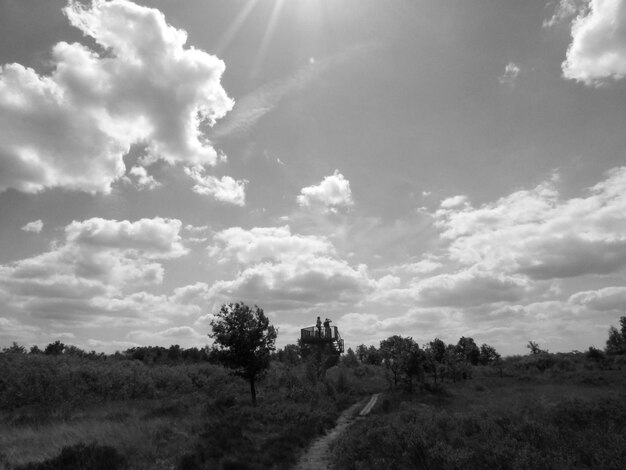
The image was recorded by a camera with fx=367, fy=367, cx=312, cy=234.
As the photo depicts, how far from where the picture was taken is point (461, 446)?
40.8 feet

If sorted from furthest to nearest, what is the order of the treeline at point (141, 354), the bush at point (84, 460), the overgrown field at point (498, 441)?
the treeline at point (141, 354)
the bush at point (84, 460)
the overgrown field at point (498, 441)

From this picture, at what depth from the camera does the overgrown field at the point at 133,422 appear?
11672mm

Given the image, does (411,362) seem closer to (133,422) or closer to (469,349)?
(133,422)

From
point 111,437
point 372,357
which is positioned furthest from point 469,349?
point 111,437

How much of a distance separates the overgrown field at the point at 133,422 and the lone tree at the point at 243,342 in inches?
100.0

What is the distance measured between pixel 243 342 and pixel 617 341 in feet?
302

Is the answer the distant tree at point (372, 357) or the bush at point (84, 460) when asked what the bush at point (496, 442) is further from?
the distant tree at point (372, 357)

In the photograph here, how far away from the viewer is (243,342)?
974 inches

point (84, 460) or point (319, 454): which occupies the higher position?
point (84, 460)

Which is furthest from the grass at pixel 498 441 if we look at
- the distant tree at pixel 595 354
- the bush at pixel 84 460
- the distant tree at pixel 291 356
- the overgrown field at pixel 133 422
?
the distant tree at pixel 595 354

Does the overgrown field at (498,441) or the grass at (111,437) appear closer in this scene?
the overgrown field at (498,441)

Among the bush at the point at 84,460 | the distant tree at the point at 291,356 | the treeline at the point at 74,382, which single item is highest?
the distant tree at the point at 291,356

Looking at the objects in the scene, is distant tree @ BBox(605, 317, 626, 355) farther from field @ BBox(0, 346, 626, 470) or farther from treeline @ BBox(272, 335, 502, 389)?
field @ BBox(0, 346, 626, 470)

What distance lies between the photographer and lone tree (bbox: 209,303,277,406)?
24.7 metres
